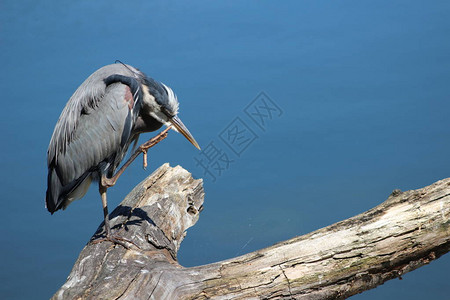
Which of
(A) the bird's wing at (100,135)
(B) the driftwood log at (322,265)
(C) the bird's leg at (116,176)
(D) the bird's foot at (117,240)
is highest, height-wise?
(A) the bird's wing at (100,135)

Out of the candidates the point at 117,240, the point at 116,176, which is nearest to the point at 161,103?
the point at 116,176

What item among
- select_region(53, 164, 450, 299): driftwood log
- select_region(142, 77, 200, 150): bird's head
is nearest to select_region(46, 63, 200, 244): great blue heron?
select_region(142, 77, 200, 150): bird's head

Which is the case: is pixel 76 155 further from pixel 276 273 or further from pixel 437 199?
pixel 437 199

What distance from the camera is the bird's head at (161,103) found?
271 cm

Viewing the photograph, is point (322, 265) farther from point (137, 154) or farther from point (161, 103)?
point (161, 103)

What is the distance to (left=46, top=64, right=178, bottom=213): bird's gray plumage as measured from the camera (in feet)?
8.57

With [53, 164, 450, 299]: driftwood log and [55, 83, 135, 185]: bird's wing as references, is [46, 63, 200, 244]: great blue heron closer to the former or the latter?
[55, 83, 135, 185]: bird's wing

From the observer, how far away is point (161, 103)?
2.72 meters

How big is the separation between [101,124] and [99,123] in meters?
0.01

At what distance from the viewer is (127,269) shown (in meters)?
2.06

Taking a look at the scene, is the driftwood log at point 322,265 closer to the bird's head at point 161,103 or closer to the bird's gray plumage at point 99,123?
the bird's gray plumage at point 99,123

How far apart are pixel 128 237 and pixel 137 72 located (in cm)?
96

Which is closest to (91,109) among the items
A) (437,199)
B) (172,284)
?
(172,284)

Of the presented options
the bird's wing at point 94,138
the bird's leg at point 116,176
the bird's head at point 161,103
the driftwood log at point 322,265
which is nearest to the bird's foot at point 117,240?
the bird's leg at point 116,176
